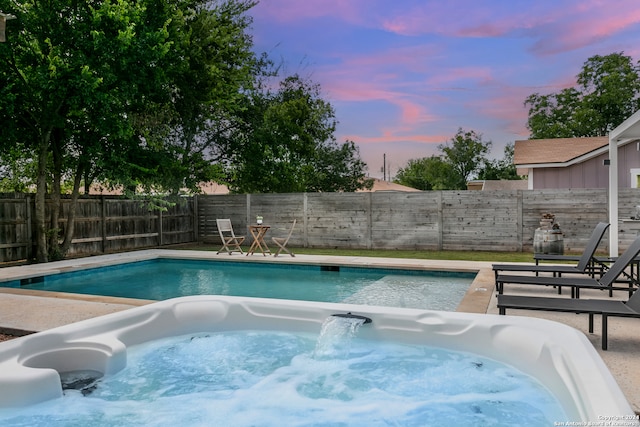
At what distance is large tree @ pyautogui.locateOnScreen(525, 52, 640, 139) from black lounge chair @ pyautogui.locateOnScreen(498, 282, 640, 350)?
23.5 m

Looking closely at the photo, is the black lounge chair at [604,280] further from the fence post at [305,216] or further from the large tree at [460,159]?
the large tree at [460,159]

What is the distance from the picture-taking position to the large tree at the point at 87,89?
30.0ft

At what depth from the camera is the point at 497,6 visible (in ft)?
55.8

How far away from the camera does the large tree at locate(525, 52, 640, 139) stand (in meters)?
23.6

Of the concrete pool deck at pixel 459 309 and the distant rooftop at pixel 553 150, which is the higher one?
the distant rooftop at pixel 553 150

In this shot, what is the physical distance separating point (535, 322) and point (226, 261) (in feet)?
24.6

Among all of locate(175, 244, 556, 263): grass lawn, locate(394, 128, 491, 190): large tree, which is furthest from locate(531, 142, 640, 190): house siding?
locate(394, 128, 491, 190): large tree

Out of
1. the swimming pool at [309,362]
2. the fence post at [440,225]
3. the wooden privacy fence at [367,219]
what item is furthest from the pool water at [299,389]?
the fence post at [440,225]

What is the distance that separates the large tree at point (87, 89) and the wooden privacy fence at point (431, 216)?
2993 millimetres

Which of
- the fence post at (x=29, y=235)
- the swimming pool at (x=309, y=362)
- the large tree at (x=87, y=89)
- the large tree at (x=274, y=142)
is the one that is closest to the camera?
the swimming pool at (x=309, y=362)

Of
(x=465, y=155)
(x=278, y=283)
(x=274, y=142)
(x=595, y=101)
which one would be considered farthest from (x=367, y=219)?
(x=465, y=155)

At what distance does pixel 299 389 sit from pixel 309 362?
1.50 feet

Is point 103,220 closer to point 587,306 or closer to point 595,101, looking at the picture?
point 587,306

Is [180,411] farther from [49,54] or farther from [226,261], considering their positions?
[49,54]
